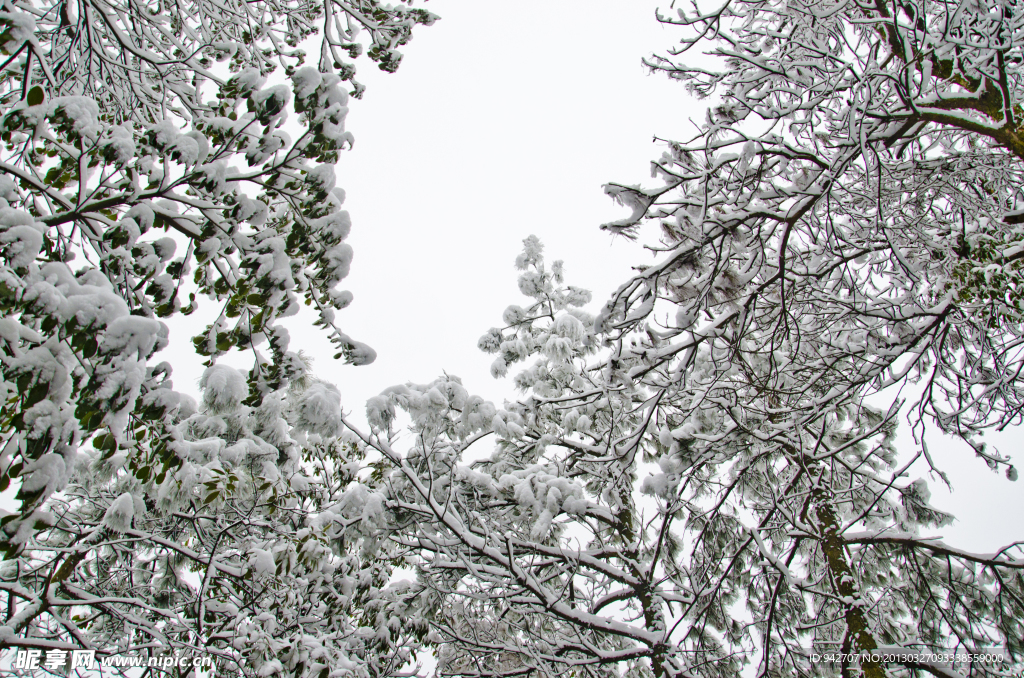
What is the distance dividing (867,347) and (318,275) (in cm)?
425

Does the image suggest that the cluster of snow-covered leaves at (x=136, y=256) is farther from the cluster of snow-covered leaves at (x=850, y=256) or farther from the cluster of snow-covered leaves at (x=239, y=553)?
the cluster of snow-covered leaves at (x=850, y=256)

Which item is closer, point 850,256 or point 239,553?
point 850,256

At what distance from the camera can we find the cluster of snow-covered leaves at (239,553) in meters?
2.45

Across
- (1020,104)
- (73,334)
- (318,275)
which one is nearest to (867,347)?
(1020,104)

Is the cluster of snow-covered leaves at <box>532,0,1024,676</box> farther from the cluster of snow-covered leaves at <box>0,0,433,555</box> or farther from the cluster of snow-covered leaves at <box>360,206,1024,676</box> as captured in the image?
the cluster of snow-covered leaves at <box>0,0,433,555</box>

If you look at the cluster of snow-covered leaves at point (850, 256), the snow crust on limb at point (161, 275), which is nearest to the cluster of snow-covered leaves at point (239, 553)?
the snow crust on limb at point (161, 275)

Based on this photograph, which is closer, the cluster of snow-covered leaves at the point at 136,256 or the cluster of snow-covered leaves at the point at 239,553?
the cluster of snow-covered leaves at the point at 136,256

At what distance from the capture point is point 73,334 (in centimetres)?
145

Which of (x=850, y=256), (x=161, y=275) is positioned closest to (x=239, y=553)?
(x=161, y=275)

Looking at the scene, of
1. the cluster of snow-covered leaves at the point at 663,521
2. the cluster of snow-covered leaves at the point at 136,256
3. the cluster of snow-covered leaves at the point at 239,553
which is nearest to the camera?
the cluster of snow-covered leaves at the point at 136,256

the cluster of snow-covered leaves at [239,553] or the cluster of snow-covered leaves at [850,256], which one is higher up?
the cluster of snow-covered leaves at [850,256]

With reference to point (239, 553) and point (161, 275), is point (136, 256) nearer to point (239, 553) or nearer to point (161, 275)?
point (161, 275)

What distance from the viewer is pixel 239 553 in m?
4.96

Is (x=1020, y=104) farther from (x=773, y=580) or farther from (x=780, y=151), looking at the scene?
(x=773, y=580)
